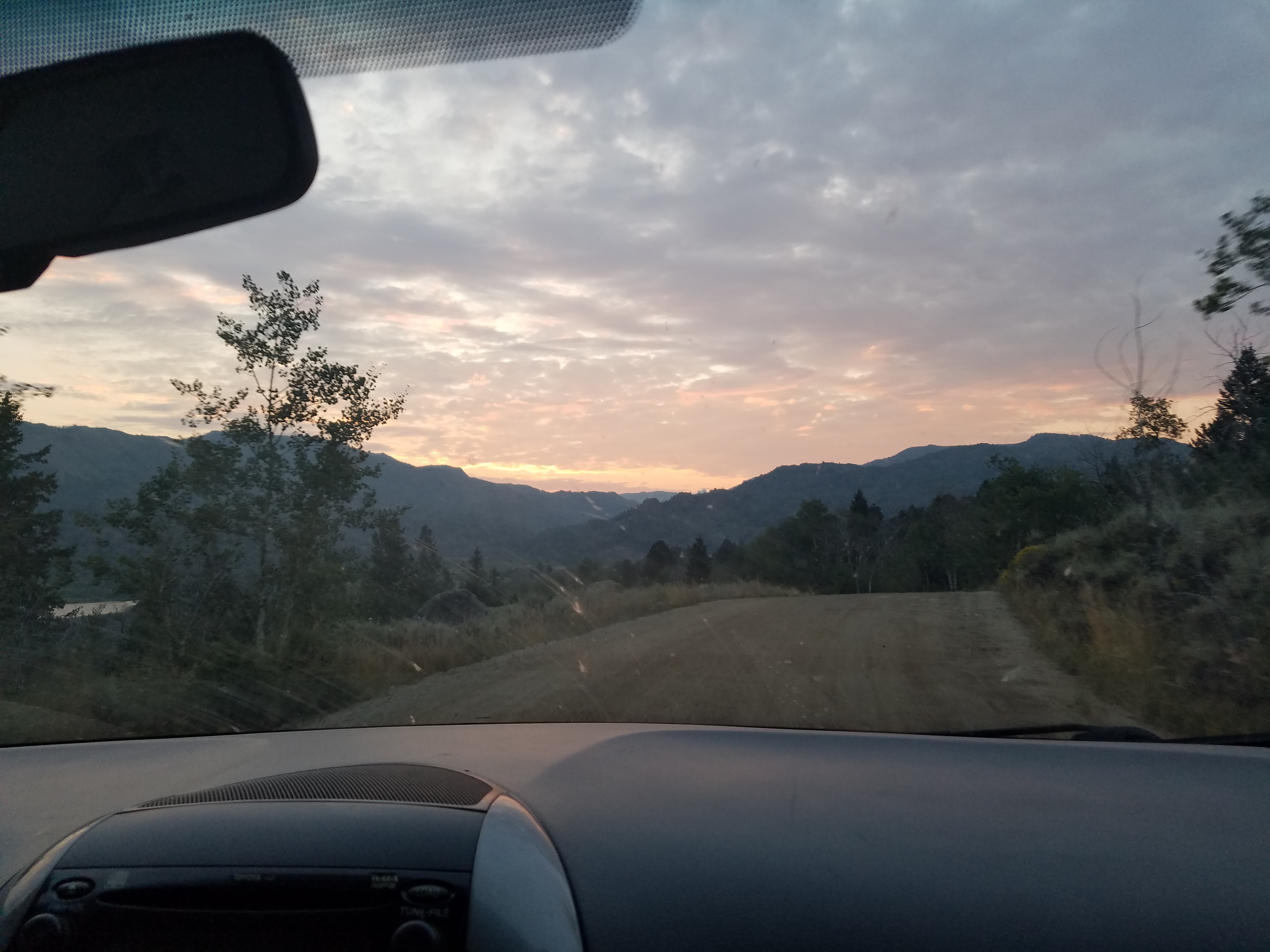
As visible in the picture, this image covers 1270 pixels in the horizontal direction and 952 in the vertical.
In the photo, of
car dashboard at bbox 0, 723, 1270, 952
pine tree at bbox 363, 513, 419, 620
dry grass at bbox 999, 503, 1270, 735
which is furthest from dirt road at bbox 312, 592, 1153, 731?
pine tree at bbox 363, 513, 419, 620

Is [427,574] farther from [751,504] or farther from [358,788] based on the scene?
[751,504]

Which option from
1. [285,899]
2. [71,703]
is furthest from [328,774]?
[71,703]

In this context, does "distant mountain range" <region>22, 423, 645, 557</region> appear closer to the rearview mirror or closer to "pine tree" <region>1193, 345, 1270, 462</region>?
the rearview mirror

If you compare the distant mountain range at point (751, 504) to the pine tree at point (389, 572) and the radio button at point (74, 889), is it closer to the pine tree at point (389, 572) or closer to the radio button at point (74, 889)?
the pine tree at point (389, 572)

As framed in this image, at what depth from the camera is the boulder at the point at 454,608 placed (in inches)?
679

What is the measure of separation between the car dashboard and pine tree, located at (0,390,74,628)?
16.6ft

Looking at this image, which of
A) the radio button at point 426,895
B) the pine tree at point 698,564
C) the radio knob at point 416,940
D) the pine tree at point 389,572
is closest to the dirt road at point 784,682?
the pine tree at point 389,572

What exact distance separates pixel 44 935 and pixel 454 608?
55.2 ft

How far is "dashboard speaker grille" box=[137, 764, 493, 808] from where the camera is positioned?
3225 millimetres

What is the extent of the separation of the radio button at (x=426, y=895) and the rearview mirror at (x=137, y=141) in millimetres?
2313

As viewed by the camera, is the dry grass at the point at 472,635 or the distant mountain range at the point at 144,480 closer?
the distant mountain range at the point at 144,480

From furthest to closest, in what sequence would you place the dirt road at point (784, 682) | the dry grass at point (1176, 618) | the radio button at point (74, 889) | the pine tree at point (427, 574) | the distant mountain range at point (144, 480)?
the pine tree at point (427, 574) < the distant mountain range at point (144, 480) < the dirt road at point (784, 682) < the dry grass at point (1176, 618) < the radio button at point (74, 889)

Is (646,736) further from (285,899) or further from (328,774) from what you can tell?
(285,899)

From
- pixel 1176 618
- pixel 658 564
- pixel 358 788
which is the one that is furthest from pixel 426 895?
pixel 658 564
